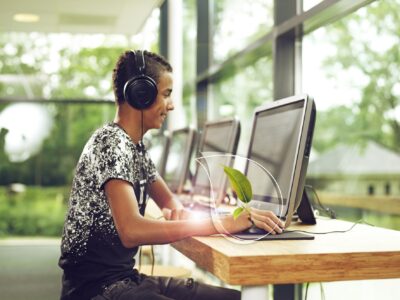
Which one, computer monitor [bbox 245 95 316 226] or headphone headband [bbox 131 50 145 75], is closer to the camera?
computer monitor [bbox 245 95 316 226]

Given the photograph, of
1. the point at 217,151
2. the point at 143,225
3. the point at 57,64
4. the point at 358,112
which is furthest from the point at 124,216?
the point at 57,64

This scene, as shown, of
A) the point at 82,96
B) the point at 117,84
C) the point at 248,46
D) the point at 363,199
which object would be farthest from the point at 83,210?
the point at 82,96

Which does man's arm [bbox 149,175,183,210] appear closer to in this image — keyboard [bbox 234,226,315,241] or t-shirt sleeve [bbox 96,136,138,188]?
t-shirt sleeve [bbox 96,136,138,188]

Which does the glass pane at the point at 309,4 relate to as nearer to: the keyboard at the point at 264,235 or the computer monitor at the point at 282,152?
the computer monitor at the point at 282,152

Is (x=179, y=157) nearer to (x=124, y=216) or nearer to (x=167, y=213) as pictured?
(x=167, y=213)

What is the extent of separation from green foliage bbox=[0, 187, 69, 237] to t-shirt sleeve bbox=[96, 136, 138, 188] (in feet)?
16.1

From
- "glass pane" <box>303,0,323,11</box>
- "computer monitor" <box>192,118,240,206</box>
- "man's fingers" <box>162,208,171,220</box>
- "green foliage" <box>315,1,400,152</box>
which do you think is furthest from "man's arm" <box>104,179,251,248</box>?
"glass pane" <box>303,0,323,11</box>

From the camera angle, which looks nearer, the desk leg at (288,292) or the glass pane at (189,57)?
the desk leg at (288,292)

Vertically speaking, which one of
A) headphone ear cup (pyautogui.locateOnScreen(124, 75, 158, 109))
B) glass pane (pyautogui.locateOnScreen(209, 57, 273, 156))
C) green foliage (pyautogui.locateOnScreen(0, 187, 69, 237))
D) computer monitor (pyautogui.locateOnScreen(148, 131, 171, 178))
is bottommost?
green foliage (pyautogui.locateOnScreen(0, 187, 69, 237))

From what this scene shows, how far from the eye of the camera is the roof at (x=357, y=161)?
293 cm

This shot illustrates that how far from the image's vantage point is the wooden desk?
168 cm

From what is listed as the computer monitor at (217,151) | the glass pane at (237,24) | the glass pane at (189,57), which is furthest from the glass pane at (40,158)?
the computer monitor at (217,151)

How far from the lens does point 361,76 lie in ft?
10.4

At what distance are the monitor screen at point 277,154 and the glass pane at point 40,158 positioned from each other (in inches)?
179
